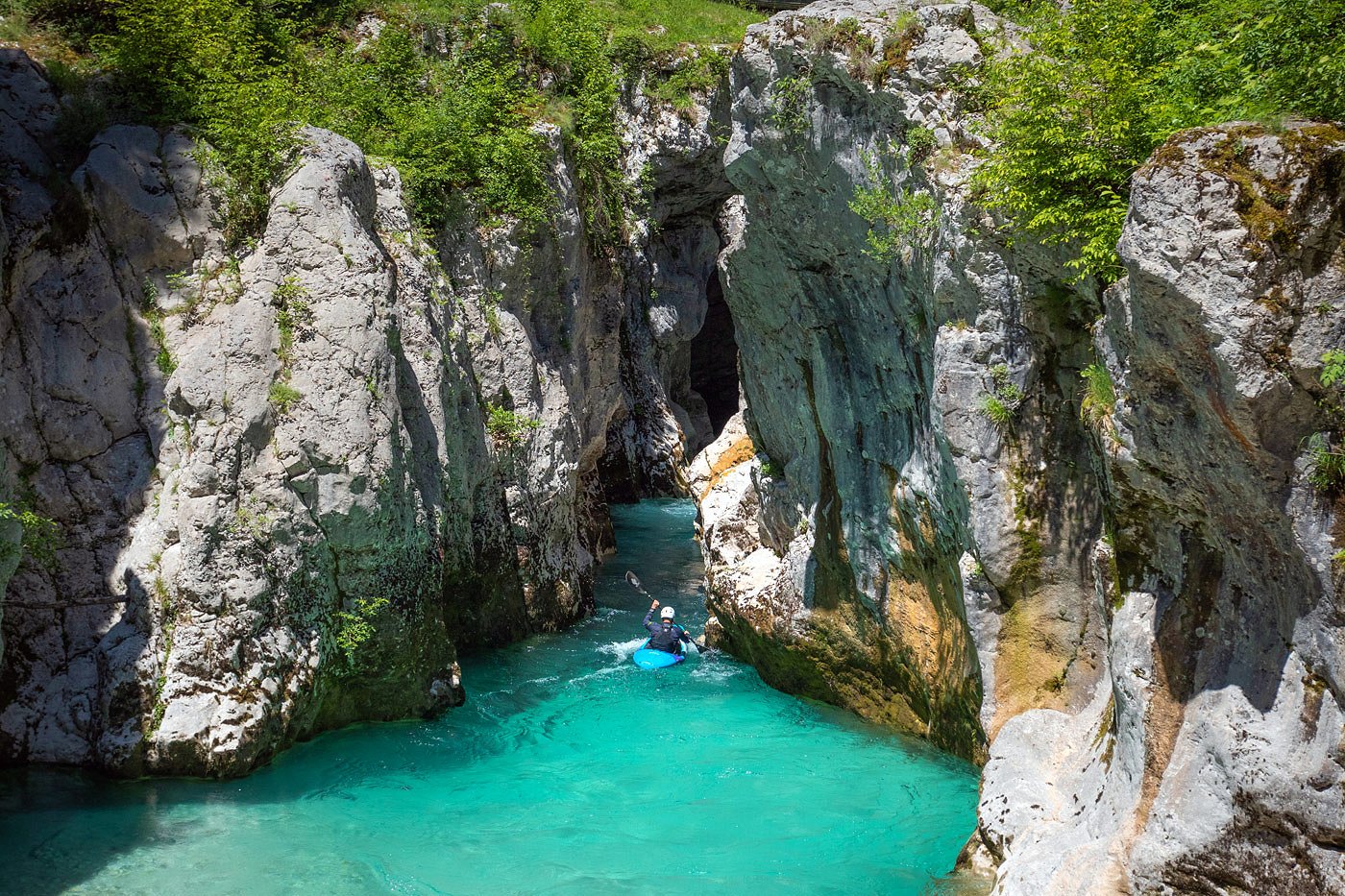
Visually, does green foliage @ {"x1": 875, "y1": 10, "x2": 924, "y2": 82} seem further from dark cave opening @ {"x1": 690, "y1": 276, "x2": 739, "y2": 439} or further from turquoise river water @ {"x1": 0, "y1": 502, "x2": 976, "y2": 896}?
dark cave opening @ {"x1": 690, "y1": 276, "x2": 739, "y2": 439}

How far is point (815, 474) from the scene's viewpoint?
1210 centimetres

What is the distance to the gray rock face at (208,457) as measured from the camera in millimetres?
9398

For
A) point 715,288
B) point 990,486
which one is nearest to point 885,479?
point 990,486

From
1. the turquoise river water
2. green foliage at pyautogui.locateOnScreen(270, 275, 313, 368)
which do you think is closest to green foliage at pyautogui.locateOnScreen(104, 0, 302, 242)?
green foliage at pyautogui.locateOnScreen(270, 275, 313, 368)

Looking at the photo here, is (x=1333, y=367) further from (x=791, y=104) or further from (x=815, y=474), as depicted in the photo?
(x=815, y=474)

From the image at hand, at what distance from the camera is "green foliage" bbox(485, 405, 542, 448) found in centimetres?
1440

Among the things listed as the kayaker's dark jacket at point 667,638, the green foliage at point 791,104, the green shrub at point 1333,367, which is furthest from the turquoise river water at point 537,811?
the green foliage at point 791,104

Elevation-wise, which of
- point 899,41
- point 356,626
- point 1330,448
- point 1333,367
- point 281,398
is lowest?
point 356,626

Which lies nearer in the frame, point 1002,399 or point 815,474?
point 1002,399

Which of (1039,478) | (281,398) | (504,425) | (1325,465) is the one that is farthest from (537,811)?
(1325,465)

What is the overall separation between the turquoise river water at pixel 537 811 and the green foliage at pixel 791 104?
21.7ft

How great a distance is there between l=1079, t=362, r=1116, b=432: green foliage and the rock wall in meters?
0.10

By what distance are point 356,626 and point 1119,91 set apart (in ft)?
28.0

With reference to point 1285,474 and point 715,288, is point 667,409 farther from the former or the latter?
point 1285,474
